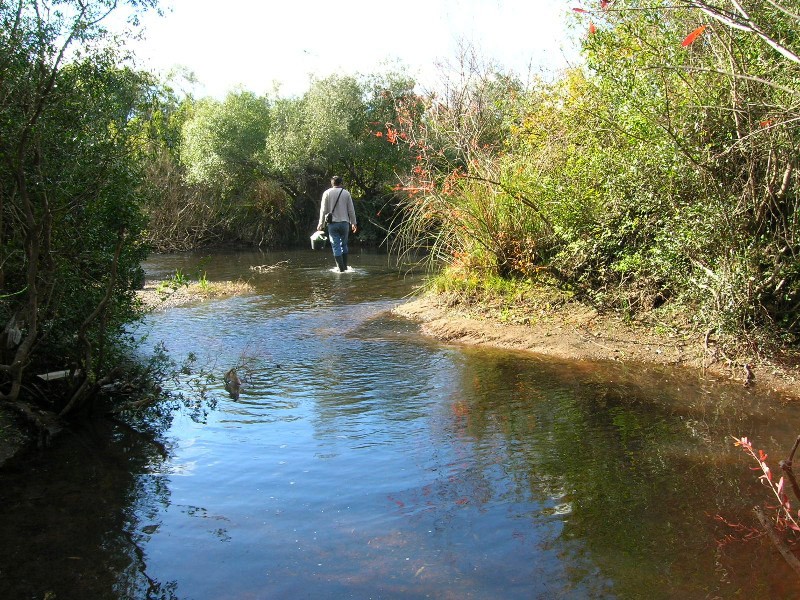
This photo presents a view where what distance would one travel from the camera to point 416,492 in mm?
4961

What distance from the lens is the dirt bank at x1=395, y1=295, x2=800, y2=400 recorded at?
724cm

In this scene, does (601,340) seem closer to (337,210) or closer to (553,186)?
(553,186)

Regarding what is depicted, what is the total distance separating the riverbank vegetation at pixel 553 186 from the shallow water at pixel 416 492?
1.09m

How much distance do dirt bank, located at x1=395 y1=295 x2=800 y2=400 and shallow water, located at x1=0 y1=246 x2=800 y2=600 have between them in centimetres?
36

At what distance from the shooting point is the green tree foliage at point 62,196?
17.5 feet

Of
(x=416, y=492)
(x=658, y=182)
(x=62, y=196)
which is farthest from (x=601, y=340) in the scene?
(x=62, y=196)

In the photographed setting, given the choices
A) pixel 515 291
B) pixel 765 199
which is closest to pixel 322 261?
pixel 515 291

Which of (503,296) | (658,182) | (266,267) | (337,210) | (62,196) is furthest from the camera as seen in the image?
(266,267)

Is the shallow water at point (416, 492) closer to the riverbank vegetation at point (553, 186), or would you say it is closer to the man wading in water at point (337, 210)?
the riverbank vegetation at point (553, 186)

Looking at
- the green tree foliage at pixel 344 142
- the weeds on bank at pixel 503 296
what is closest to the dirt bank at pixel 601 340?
the weeds on bank at pixel 503 296

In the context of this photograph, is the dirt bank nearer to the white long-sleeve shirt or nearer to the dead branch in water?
the white long-sleeve shirt

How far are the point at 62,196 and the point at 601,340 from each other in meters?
6.02

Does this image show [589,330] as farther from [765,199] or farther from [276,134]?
[276,134]

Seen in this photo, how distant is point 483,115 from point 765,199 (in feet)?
19.0
